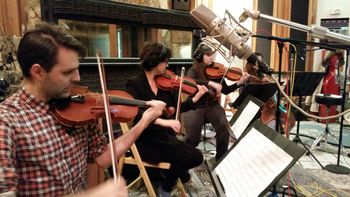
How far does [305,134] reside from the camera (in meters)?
3.79

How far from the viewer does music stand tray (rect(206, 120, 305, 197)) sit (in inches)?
32.7

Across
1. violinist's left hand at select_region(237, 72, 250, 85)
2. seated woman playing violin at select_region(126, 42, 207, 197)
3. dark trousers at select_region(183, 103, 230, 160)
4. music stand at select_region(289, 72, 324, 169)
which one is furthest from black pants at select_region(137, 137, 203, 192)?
music stand at select_region(289, 72, 324, 169)

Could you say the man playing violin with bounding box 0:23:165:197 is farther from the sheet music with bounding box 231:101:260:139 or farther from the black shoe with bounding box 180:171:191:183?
the black shoe with bounding box 180:171:191:183

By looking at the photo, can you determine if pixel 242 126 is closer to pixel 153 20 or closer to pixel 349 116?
pixel 153 20

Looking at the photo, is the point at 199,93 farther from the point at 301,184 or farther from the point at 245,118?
the point at 301,184

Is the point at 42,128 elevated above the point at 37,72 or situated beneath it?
situated beneath

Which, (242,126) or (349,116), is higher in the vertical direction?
(242,126)

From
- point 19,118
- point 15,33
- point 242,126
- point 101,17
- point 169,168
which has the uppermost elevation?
point 101,17

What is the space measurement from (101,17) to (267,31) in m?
3.04

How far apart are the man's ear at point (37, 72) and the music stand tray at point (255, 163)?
2.31ft

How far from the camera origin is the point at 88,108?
124 cm

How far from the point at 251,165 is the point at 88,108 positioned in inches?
28.9

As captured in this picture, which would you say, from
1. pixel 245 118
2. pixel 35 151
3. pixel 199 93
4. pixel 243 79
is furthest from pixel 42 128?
pixel 243 79

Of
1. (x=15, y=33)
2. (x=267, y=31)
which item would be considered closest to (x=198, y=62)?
(x=15, y=33)
